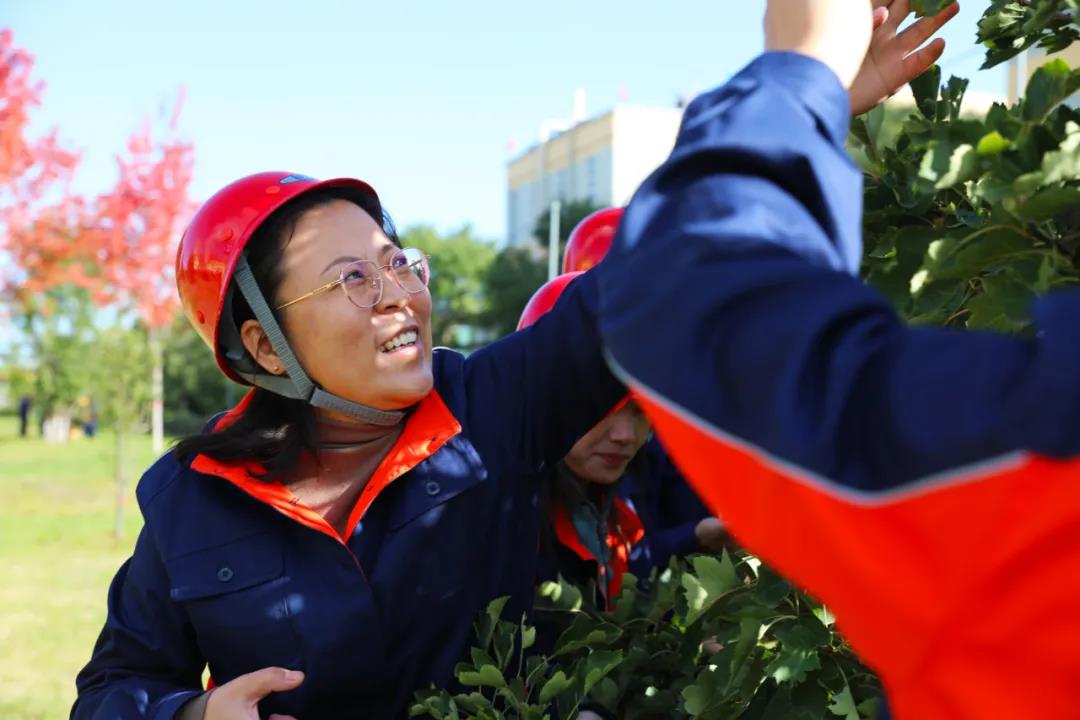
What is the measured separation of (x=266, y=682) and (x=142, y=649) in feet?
1.39

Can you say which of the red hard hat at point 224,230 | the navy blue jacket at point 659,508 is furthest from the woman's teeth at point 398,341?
the navy blue jacket at point 659,508

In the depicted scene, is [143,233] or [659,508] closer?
[659,508]

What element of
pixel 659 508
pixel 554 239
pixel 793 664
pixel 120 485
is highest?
pixel 793 664

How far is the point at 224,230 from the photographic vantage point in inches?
107

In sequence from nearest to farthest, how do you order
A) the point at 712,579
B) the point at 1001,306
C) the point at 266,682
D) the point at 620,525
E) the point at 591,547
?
the point at 1001,306
the point at 712,579
the point at 266,682
the point at 591,547
the point at 620,525

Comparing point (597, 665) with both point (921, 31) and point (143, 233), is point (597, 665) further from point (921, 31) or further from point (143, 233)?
point (143, 233)

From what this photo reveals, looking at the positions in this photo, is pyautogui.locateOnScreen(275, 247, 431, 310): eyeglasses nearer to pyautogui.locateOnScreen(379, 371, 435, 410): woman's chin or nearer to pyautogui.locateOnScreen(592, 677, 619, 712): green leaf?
pyautogui.locateOnScreen(379, 371, 435, 410): woman's chin

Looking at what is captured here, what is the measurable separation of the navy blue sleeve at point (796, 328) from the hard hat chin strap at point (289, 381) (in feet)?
5.72

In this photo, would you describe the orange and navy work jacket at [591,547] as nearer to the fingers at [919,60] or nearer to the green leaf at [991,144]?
the fingers at [919,60]

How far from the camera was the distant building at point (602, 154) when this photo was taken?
189 ft

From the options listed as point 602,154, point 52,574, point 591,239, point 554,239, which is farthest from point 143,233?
point 602,154

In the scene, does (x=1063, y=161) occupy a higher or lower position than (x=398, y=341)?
higher

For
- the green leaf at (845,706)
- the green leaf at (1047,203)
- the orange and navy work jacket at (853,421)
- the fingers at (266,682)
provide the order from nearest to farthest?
1. the orange and navy work jacket at (853,421)
2. the green leaf at (1047,203)
3. the green leaf at (845,706)
4. the fingers at (266,682)

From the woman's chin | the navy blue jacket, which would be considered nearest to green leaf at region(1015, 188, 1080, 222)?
the woman's chin
